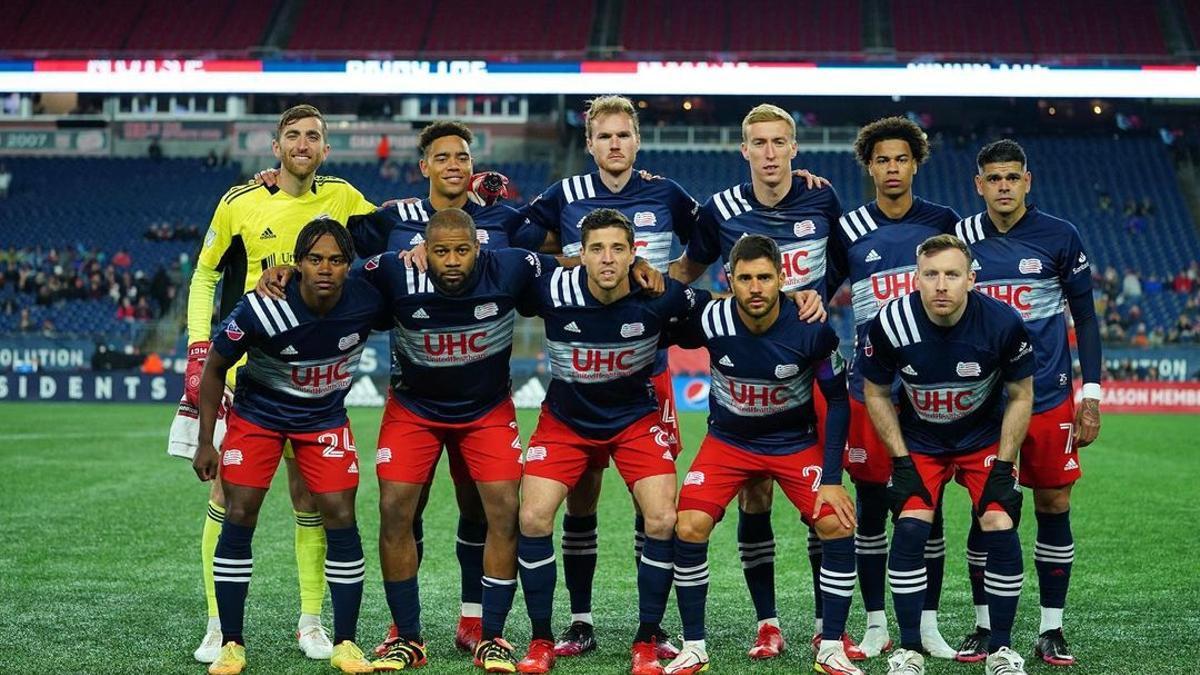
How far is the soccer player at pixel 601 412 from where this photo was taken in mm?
5742

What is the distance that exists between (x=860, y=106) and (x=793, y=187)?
98.1 feet

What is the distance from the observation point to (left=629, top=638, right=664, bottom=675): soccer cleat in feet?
18.2

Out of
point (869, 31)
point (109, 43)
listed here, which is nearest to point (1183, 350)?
point (869, 31)

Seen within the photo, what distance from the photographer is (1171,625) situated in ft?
21.3

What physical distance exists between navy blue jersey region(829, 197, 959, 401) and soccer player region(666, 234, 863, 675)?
37 centimetres

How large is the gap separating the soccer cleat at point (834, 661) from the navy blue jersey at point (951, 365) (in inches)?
36.9

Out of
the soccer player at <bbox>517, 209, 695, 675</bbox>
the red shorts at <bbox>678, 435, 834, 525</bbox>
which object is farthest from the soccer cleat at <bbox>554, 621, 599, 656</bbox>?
the red shorts at <bbox>678, 435, 834, 525</bbox>

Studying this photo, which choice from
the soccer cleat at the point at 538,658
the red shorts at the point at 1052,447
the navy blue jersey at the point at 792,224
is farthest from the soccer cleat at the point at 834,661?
the navy blue jersey at the point at 792,224

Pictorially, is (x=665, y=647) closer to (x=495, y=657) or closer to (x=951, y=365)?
(x=495, y=657)

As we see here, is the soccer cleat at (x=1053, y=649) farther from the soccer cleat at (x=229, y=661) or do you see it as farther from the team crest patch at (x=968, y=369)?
the soccer cleat at (x=229, y=661)

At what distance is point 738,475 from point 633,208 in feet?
4.84

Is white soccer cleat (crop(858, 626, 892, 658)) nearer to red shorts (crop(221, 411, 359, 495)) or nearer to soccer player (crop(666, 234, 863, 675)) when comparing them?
soccer player (crop(666, 234, 863, 675))

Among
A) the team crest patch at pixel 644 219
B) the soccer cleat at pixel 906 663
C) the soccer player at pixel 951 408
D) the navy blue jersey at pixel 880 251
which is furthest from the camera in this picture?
the team crest patch at pixel 644 219

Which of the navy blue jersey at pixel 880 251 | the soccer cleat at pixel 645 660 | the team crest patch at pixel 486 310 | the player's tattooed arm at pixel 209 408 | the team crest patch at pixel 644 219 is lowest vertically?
the soccer cleat at pixel 645 660
